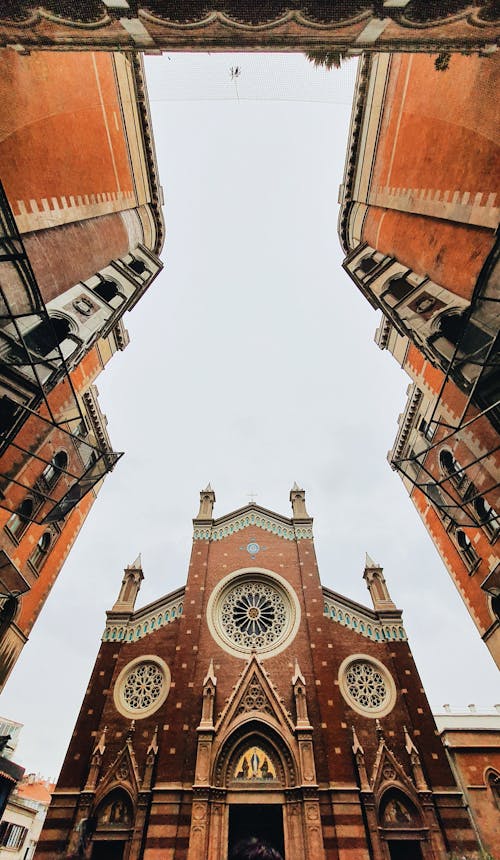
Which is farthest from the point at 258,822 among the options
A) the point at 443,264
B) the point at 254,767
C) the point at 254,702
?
the point at 443,264

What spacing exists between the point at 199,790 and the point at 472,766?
11531 mm

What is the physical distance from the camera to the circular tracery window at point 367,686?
18.8 m

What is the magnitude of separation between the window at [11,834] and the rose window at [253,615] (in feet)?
75.4

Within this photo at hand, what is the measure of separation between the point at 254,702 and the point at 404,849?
750 cm

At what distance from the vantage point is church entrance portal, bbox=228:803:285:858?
15.8 m

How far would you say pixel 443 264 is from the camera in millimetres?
11477

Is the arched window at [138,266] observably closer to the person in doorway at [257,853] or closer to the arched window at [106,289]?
the arched window at [106,289]

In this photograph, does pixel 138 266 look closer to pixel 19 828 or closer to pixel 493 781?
pixel 493 781

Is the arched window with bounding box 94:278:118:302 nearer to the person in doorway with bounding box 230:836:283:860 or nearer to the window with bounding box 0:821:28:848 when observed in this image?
the person in doorway with bounding box 230:836:283:860

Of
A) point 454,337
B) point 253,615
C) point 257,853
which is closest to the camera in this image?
point 257,853

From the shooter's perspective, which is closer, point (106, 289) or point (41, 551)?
point (106, 289)

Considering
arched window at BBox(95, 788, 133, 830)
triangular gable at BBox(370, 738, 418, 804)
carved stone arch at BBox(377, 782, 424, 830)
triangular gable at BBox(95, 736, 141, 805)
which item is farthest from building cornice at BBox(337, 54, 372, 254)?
arched window at BBox(95, 788, 133, 830)

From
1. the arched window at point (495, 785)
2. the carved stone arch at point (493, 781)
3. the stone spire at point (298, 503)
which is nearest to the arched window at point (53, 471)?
the stone spire at point (298, 503)

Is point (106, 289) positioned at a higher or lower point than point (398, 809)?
higher
